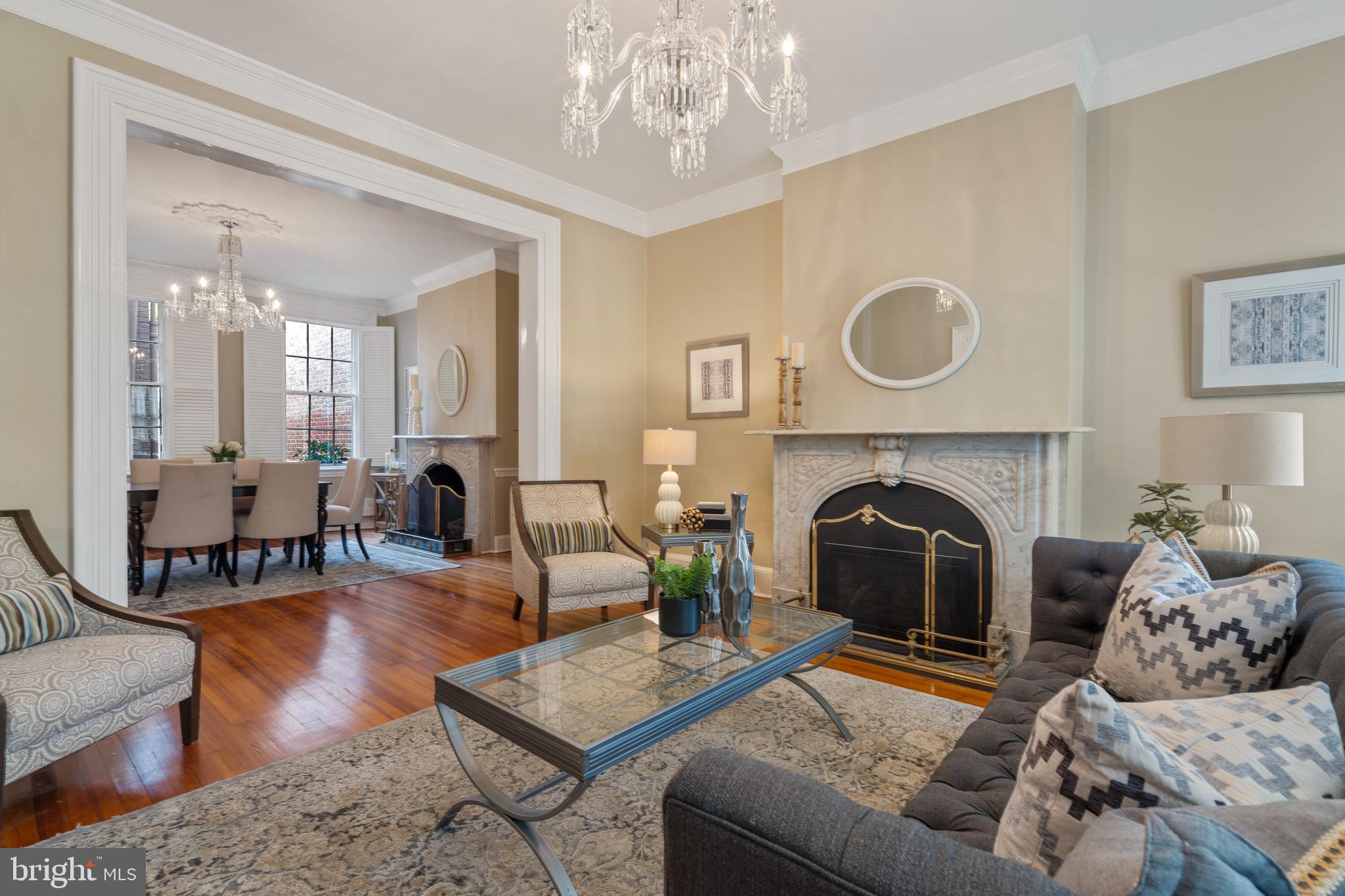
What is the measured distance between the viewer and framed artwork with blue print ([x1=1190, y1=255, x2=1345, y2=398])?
8.48 ft

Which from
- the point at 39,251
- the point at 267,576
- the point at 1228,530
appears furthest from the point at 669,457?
the point at 267,576

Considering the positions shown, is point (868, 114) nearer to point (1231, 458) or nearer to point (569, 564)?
point (1231, 458)

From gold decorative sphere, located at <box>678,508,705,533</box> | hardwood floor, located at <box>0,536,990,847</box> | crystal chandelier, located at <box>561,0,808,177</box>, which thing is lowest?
hardwood floor, located at <box>0,536,990,847</box>

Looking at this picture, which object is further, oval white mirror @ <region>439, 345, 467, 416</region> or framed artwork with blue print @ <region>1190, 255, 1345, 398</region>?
oval white mirror @ <region>439, 345, 467, 416</region>

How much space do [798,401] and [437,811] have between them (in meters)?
2.91

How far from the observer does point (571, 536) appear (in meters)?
3.78

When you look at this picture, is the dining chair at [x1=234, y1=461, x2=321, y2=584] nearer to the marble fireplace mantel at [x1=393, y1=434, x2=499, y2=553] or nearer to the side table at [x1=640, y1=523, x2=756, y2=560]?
the marble fireplace mantel at [x1=393, y1=434, x2=499, y2=553]

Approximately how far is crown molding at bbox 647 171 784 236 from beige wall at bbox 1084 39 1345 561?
1.91 meters

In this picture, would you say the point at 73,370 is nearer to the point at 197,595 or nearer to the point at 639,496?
the point at 197,595

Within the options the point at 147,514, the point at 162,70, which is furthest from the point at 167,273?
the point at 162,70

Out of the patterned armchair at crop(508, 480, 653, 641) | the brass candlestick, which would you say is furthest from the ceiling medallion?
the brass candlestick

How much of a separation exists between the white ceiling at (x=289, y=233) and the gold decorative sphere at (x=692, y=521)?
2496 mm

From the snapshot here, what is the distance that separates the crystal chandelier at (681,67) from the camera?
1.98m

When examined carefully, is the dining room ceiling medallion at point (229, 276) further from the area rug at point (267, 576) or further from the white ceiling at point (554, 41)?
the white ceiling at point (554, 41)
